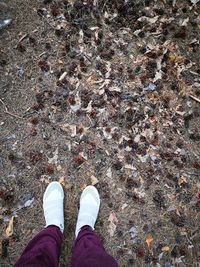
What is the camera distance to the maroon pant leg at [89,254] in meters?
3.24

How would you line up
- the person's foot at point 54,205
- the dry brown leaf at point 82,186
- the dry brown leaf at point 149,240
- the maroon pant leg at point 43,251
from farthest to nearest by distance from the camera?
1. the dry brown leaf at point 82,186
2. the dry brown leaf at point 149,240
3. the person's foot at point 54,205
4. the maroon pant leg at point 43,251

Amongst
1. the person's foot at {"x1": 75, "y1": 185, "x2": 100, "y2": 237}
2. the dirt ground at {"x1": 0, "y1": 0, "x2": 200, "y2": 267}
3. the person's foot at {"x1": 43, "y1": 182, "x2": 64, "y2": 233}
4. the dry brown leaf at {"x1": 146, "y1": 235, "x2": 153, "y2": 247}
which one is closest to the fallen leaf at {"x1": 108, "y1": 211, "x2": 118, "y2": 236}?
the dirt ground at {"x1": 0, "y1": 0, "x2": 200, "y2": 267}

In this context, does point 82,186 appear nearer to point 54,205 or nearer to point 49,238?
point 54,205

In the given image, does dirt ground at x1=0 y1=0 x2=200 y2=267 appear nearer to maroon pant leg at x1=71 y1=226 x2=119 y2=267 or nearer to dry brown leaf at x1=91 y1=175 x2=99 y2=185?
dry brown leaf at x1=91 y1=175 x2=99 y2=185

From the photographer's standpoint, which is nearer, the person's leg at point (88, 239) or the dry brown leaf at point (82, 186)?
the person's leg at point (88, 239)

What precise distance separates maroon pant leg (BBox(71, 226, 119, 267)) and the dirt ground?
56 cm

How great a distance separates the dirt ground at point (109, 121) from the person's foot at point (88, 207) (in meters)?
0.10

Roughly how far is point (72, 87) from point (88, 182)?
46.1 inches

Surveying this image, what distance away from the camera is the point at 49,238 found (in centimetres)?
376

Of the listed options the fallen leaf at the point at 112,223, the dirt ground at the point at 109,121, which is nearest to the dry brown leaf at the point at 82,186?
the dirt ground at the point at 109,121

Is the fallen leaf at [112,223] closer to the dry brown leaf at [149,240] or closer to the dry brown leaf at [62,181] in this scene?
the dry brown leaf at [149,240]

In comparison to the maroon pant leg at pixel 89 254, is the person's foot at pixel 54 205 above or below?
below

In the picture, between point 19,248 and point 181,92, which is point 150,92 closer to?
point 181,92

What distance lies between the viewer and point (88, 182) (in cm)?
450
